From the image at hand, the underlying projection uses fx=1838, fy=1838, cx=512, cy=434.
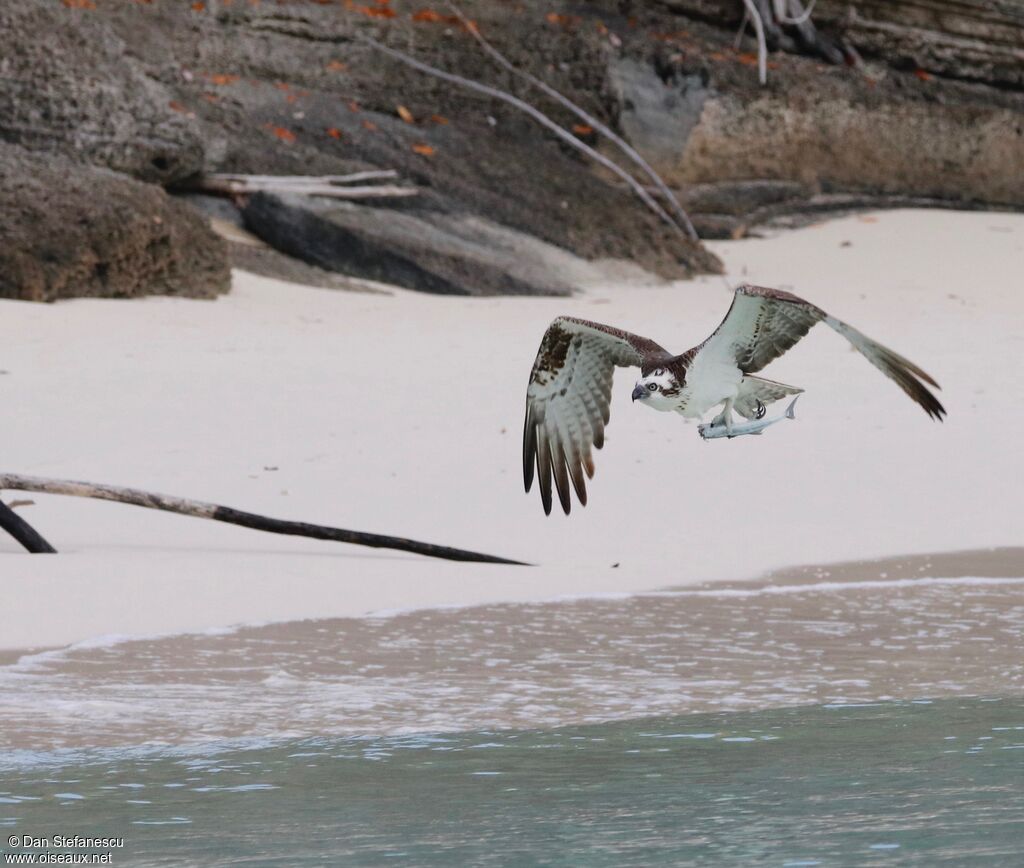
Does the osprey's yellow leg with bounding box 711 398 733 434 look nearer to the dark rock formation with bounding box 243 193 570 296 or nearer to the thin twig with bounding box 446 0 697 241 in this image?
the dark rock formation with bounding box 243 193 570 296

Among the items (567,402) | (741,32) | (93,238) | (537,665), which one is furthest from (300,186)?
(537,665)

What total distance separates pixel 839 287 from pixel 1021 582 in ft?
20.4

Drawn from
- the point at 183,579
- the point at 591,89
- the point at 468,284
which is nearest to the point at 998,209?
Result: the point at 591,89

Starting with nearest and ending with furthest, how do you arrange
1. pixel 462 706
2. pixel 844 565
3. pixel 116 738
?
1. pixel 116 738
2. pixel 462 706
3. pixel 844 565

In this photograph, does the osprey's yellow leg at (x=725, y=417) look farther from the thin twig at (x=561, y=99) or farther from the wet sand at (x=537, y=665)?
the thin twig at (x=561, y=99)

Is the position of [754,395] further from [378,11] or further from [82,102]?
[378,11]

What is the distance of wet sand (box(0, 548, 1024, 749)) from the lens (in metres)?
4.57

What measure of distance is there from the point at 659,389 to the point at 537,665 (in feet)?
2.98

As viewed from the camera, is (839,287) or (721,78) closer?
(839,287)

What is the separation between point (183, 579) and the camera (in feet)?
19.3

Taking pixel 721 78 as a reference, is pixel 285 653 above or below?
below

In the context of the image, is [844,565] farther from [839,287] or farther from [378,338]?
[839,287]

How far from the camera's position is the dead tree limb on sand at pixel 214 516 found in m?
6.05

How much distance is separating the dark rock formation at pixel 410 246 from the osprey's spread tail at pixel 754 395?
21.5 feet
